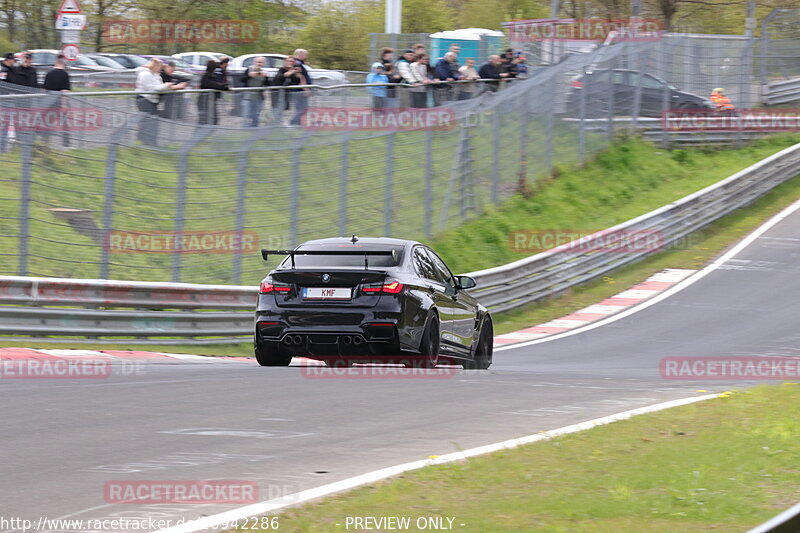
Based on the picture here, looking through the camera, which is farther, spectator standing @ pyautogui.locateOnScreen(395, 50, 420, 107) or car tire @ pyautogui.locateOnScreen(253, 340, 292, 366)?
spectator standing @ pyautogui.locateOnScreen(395, 50, 420, 107)

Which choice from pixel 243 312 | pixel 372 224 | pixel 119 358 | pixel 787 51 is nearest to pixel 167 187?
pixel 243 312

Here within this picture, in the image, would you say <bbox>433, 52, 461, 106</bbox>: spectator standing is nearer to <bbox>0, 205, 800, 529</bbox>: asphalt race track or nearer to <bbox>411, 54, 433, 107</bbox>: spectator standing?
<bbox>411, 54, 433, 107</bbox>: spectator standing

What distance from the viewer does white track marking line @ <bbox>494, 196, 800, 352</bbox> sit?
20000mm

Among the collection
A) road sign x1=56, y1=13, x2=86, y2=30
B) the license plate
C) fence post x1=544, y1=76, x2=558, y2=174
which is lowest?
the license plate

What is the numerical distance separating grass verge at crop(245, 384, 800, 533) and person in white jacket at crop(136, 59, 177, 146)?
883 cm

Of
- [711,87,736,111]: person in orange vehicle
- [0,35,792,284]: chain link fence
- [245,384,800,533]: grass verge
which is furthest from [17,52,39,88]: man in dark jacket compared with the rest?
[711,87,736,111]: person in orange vehicle

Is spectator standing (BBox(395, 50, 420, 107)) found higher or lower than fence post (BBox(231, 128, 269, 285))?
higher

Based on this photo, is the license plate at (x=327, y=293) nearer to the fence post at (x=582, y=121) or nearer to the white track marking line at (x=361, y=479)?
the white track marking line at (x=361, y=479)

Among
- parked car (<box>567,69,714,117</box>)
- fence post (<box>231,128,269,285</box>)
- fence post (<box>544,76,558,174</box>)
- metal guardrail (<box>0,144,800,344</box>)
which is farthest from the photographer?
parked car (<box>567,69,714,117</box>)

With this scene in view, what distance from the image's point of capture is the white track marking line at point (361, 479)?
5.85 metres

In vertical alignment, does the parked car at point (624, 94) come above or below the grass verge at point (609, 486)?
above

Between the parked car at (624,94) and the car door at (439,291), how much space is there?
57.3ft

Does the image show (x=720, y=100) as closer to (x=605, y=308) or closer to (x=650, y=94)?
(x=650, y=94)

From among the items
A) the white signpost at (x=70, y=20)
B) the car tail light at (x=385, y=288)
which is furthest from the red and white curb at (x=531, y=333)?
the white signpost at (x=70, y=20)
